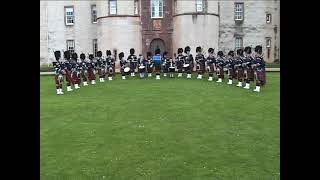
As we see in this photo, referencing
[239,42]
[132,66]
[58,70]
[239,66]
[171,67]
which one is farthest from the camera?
[239,42]

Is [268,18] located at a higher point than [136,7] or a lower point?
lower

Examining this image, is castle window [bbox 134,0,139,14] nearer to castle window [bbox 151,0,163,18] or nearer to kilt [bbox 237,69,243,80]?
castle window [bbox 151,0,163,18]

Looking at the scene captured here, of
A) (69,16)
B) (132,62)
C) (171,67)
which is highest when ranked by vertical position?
(69,16)

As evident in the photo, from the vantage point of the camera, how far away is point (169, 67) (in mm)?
29719

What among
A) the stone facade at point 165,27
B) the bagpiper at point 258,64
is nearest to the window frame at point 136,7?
the stone facade at point 165,27

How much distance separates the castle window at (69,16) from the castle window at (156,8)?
10.3 metres

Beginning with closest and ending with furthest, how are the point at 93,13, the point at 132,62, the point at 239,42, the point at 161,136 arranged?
the point at 161,136
the point at 132,62
the point at 239,42
the point at 93,13

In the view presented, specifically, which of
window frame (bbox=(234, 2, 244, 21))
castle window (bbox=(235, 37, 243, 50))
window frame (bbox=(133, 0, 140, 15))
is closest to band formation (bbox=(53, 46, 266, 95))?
window frame (bbox=(133, 0, 140, 15))

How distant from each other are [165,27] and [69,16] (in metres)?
11.9

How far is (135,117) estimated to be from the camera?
14.0 meters

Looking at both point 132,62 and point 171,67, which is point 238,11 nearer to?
point 171,67

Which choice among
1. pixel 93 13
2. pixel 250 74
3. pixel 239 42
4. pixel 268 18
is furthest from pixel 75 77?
pixel 268 18
